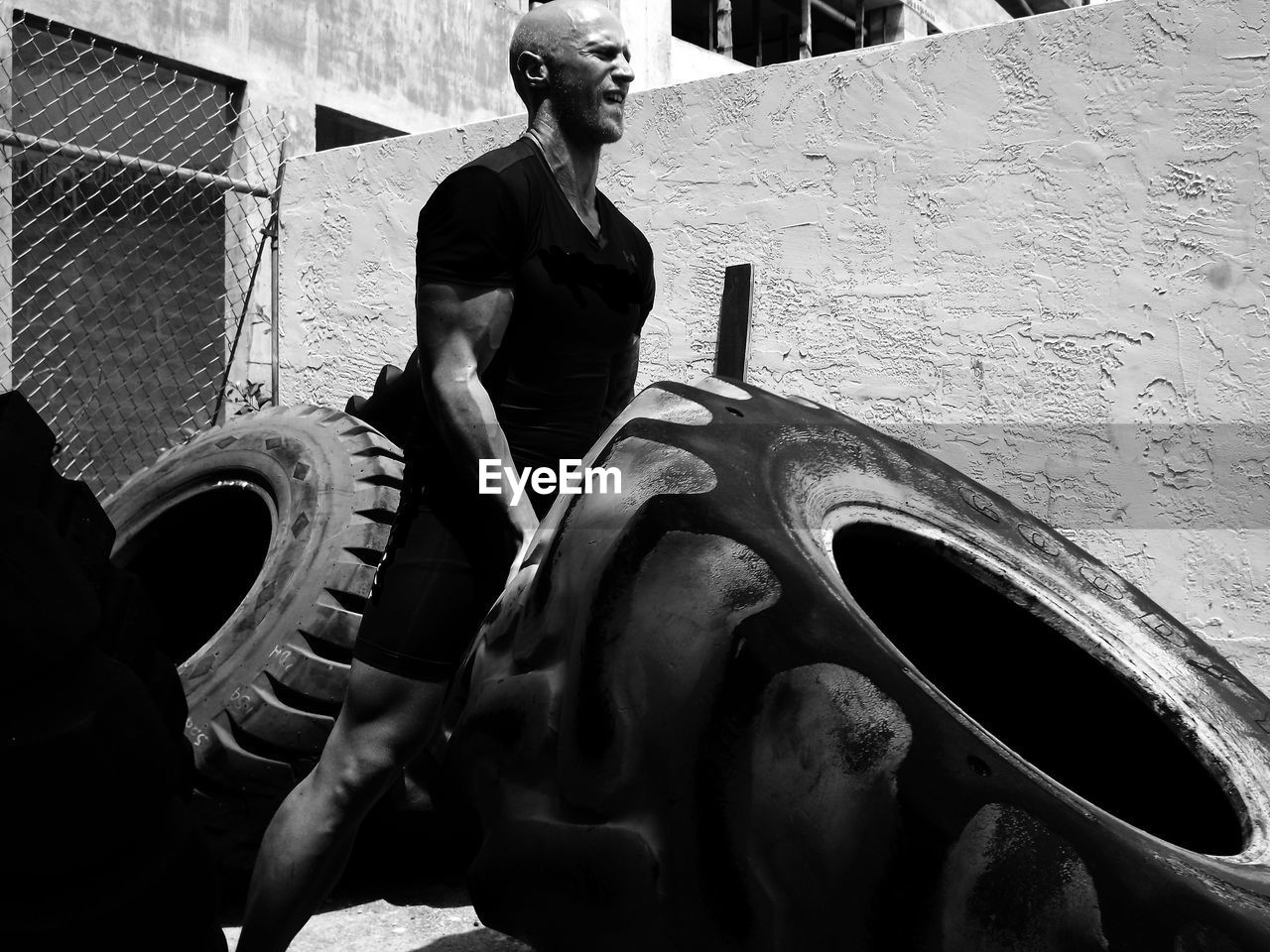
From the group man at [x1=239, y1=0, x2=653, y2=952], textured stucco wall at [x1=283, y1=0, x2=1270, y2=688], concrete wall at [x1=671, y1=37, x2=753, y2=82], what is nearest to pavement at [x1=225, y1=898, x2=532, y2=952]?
man at [x1=239, y1=0, x2=653, y2=952]

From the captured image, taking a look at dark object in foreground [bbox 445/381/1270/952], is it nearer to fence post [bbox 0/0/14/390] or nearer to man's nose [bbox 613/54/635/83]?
man's nose [bbox 613/54/635/83]

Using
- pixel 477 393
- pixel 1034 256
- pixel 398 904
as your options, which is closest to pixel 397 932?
pixel 398 904

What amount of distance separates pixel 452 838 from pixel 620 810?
1.78 metres

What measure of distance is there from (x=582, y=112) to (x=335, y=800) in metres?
1.34

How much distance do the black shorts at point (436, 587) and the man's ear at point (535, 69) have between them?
0.78 m

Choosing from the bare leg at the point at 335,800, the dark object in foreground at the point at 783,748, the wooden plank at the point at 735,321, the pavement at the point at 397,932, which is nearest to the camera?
the dark object in foreground at the point at 783,748

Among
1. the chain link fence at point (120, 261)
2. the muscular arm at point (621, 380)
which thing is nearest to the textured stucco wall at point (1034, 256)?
the muscular arm at point (621, 380)

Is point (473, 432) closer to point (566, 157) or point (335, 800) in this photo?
point (566, 157)

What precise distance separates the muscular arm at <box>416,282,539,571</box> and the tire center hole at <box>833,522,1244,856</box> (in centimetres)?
59

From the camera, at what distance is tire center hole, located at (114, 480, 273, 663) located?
3.87m

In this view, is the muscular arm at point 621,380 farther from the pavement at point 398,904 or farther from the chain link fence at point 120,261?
the chain link fence at point 120,261

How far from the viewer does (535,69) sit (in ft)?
7.30

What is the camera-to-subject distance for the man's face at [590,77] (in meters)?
2.19

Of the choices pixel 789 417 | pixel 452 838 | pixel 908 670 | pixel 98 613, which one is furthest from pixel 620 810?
pixel 452 838
